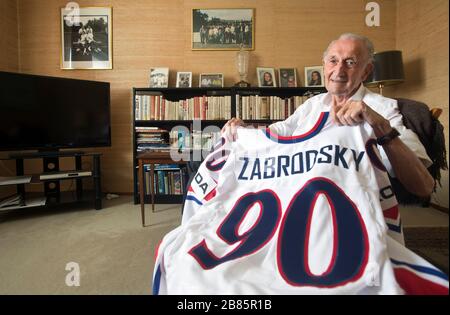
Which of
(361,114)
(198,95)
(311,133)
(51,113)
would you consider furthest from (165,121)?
(361,114)

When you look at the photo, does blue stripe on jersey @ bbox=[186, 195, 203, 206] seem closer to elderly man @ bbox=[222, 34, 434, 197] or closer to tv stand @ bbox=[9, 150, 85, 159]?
elderly man @ bbox=[222, 34, 434, 197]

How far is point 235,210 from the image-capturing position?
75 centimetres

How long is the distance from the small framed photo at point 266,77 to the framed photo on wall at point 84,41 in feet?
5.34

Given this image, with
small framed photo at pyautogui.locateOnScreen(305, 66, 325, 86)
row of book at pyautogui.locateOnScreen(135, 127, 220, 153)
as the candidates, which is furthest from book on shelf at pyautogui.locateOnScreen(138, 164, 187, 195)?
small framed photo at pyautogui.locateOnScreen(305, 66, 325, 86)

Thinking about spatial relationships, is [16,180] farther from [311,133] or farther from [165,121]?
[311,133]

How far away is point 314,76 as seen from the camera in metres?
2.77

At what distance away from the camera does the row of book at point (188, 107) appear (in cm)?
268

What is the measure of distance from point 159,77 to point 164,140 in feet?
2.22

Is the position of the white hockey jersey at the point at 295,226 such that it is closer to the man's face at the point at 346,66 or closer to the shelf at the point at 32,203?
the man's face at the point at 346,66

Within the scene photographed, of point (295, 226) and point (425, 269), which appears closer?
point (425, 269)

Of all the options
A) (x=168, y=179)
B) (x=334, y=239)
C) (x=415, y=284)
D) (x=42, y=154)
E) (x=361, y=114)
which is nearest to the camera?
(x=415, y=284)
